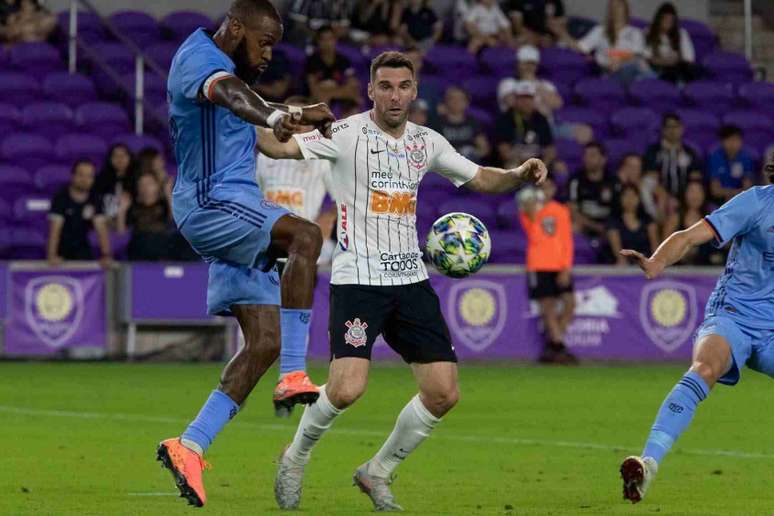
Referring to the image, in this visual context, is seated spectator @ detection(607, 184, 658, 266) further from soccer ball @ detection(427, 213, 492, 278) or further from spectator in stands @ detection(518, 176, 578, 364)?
soccer ball @ detection(427, 213, 492, 278)

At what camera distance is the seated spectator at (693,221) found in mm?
20531

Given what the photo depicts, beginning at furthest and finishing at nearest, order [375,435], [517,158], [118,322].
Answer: [517,158], [118,322], [375,435]

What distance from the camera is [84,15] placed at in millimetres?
22562

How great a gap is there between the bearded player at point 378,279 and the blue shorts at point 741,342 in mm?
1309

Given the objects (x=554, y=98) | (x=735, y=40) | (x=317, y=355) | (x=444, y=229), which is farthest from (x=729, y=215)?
(x=735, y=40)

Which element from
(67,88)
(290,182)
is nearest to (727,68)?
(67,88)

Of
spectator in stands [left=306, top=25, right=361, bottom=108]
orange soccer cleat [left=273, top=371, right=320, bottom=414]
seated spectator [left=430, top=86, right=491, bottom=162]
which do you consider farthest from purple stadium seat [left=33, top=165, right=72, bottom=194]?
orange soccer cleat [left=273, top=371, right=320, bottom=414]

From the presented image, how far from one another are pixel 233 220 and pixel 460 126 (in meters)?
13.9

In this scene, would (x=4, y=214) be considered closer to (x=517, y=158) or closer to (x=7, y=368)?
(x=7, y=368)

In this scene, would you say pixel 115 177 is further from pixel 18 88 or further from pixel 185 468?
pixel 185 468

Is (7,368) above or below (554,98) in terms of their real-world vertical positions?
below

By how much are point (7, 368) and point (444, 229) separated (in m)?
10.4

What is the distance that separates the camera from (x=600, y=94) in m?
23.6

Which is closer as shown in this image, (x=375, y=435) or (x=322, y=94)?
(x=375, y=435)
